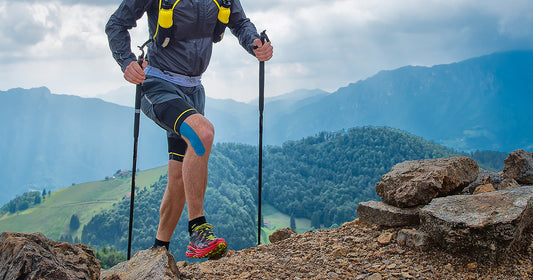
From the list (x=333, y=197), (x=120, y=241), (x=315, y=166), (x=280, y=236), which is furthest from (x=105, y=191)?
(x=280, y=236)

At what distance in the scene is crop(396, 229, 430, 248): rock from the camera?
5.45 metres

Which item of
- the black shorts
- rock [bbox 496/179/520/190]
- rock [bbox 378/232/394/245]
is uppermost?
the black shorts

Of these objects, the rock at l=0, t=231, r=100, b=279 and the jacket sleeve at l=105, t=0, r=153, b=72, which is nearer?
the rock at l=0, t=231, r=100, b=279

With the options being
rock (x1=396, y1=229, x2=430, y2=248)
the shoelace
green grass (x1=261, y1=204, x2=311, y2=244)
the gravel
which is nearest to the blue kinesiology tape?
the shoelace

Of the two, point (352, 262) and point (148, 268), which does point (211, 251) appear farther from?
point (352, 262)

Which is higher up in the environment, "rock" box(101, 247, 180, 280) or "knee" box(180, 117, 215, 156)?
"knee" box(180, 117, 215, 156)

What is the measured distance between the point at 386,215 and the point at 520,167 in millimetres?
3134

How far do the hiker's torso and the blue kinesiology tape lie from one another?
3.73 feet

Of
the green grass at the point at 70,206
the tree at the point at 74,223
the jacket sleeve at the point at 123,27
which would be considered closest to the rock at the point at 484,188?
the jacket sleeve at the point at 123,27

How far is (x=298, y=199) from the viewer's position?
95.8m

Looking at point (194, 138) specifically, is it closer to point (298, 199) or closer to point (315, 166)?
point (298, 199)

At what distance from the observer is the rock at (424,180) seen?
6.28 m

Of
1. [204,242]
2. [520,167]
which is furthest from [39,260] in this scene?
[520,167]

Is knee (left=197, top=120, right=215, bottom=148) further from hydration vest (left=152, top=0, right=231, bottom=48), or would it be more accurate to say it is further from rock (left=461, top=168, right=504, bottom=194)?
rock (left=461, top=168, right=504, bottom=194)
